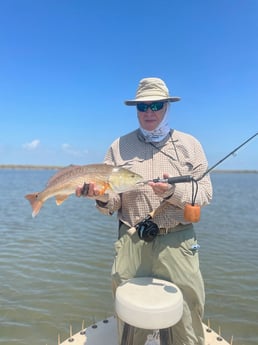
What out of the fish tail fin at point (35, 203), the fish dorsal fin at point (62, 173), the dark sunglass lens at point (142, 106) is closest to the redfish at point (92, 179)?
the fish dorsal fin at point (62, 173)

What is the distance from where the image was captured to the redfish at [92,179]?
3746 millimetres

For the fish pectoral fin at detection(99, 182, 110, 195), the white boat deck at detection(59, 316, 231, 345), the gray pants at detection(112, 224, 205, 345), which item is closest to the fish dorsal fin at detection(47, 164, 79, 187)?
the fish pectoral fin at detection(99, 182, 110, 195)

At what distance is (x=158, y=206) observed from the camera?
3816 mm

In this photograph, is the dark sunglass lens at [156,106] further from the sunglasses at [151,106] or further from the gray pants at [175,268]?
the gray pants at [175,268]

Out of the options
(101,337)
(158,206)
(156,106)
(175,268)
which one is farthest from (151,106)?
(101,337)

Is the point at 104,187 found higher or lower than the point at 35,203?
higher

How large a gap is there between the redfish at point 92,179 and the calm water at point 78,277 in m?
3.34

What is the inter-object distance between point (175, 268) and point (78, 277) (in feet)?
18.9

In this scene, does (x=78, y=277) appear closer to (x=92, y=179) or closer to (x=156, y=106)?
(x=92, y=179)

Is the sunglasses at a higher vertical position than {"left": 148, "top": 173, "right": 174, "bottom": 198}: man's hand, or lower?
higher

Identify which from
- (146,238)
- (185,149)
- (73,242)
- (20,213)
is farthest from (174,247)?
(20,213)

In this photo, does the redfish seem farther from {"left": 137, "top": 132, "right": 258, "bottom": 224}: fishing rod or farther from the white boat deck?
the white boat deck

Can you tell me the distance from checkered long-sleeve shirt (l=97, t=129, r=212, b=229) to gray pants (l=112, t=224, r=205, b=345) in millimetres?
214

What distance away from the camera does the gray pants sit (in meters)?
3.77
